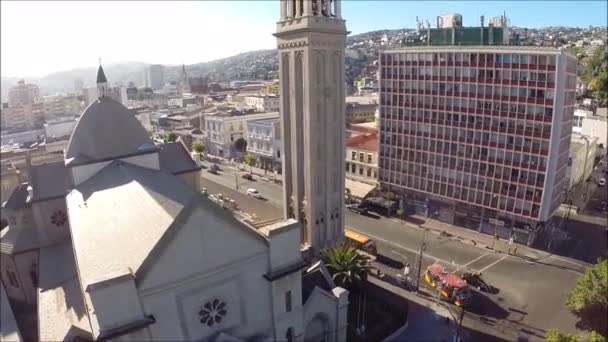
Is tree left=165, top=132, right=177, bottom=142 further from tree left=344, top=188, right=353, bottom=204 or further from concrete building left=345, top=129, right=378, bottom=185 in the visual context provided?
tree left=344, top=188, right=353, bottom=204

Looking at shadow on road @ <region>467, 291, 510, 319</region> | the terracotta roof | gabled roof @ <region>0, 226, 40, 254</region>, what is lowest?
shadow on road @ <region>467, 291, 510, 319</region>

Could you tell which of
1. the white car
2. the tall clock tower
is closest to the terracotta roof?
the white car

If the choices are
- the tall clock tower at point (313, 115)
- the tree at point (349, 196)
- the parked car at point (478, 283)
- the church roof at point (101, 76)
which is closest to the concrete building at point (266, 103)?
the tree at point (349, 196)

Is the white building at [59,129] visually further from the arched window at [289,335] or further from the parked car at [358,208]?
the arched window at [289,335]

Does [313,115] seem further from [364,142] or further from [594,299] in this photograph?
[364,142]

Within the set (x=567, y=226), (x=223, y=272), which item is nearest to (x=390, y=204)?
(x=567, y=226)

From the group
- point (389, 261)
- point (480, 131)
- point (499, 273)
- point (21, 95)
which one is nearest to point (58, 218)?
point (389, 261)
